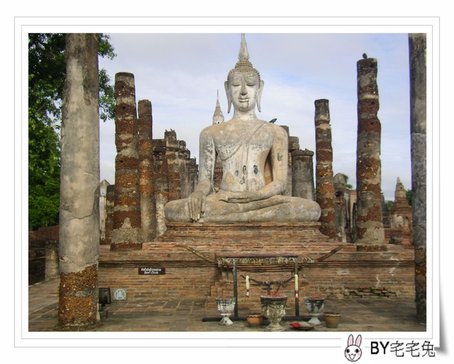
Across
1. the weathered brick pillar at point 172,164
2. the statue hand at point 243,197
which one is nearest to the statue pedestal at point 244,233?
the statue hand at point 243,197

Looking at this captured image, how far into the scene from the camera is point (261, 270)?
8477 mm

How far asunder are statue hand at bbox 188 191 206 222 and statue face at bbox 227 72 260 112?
8.69 ft

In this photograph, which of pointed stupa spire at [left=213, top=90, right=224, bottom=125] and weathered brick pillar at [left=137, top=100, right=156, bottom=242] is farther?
pointed stupa spire at [left=213, top=90, right=224, bottom=125]

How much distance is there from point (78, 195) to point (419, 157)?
4.20m

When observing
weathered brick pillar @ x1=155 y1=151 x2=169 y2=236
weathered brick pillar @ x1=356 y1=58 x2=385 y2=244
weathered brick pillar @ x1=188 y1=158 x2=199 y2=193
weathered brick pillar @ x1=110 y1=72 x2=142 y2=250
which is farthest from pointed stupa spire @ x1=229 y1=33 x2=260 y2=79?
weathered brick pillar @ x1=188 y1=158 x2=199 y2=193

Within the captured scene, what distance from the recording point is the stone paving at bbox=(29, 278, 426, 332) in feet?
22.5

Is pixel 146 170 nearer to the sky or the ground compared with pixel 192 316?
nearer to the sky

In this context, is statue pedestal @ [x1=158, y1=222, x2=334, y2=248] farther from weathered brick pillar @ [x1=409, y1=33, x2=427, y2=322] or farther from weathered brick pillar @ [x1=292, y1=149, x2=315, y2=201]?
weathered brick pillar @ [x1=292, y1=149, x2=315, y2=201]

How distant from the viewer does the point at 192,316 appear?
7.70 m

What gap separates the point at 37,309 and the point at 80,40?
4140 mm

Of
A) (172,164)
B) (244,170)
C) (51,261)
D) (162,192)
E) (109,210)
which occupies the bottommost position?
(51,261)

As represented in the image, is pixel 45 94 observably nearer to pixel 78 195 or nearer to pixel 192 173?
pixel 78 195

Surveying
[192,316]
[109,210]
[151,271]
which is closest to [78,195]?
[192,316]

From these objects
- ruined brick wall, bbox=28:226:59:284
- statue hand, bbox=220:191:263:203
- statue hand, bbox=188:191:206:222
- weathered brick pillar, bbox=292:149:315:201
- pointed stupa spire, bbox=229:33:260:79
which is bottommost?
Result: ruined brick wall, bbox=28:226:59:284
